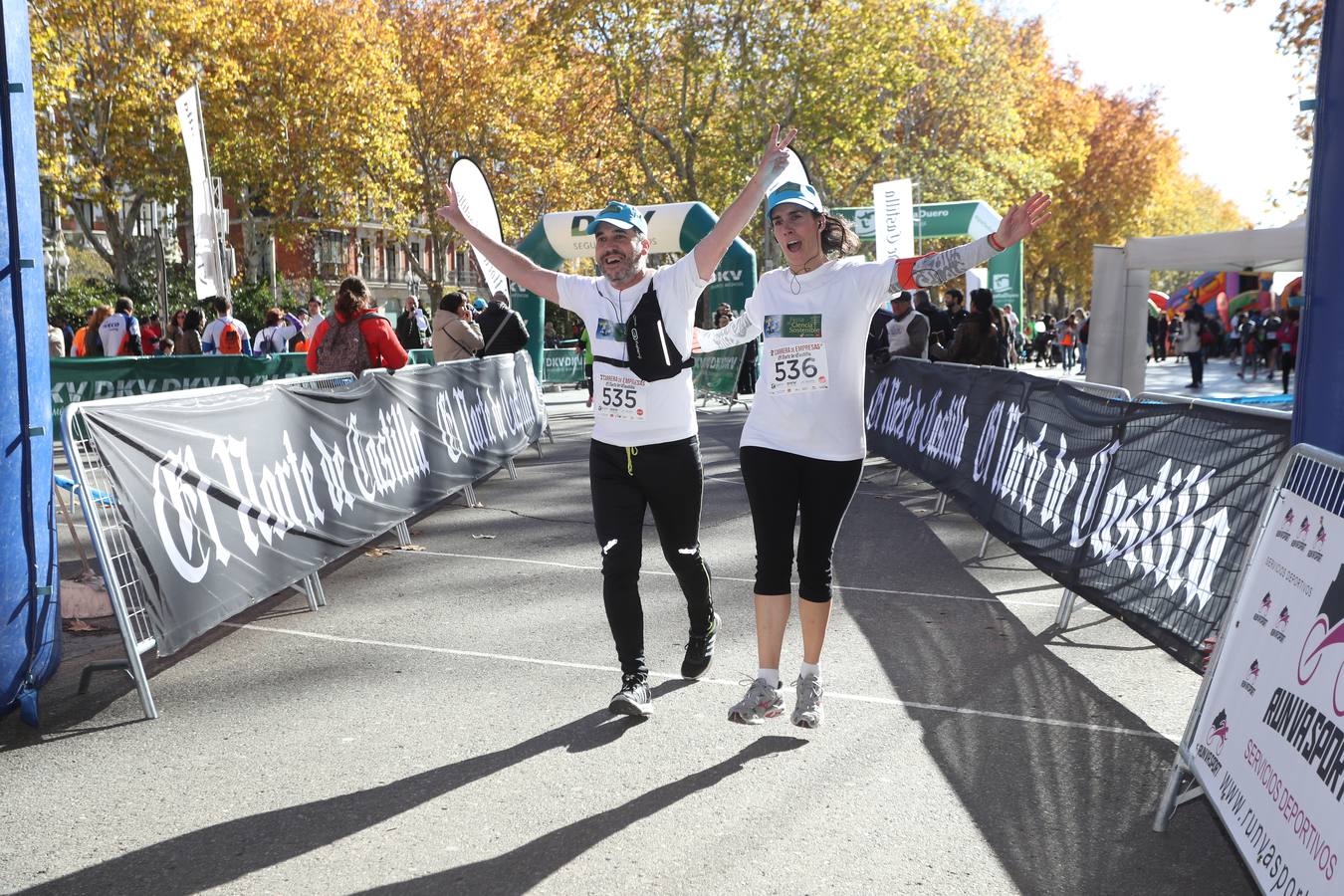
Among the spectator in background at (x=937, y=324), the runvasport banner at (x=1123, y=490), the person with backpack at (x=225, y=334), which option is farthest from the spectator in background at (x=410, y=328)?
the runvasport banner at (x=1123, y=490)

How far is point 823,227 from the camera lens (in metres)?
4.76

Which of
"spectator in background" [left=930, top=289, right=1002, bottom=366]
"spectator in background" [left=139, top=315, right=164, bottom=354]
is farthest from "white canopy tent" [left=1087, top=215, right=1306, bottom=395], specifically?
"spectator in background" [left=139, top=315, right=164, bottom=354]

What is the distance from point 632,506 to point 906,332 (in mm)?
9434

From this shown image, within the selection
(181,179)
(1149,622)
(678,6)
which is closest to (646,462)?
(1149,622)

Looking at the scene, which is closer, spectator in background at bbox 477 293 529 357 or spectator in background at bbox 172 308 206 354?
spectator in background at bbox 477 293 529 357

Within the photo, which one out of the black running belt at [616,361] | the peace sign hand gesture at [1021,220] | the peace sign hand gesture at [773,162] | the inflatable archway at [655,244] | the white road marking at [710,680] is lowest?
the white road marking at [710,680]

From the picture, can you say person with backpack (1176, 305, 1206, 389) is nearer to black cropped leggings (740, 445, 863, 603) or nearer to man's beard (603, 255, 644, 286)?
black cropped leggings (740, 445, 863, 603)

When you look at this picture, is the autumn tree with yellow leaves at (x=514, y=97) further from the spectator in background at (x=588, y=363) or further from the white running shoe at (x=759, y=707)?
the white running shoe at (x=759, y=707)

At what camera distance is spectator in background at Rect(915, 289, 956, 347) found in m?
15.8

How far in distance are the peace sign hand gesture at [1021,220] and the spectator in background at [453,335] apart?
866cm

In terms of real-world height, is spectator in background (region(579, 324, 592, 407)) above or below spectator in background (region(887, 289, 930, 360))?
below

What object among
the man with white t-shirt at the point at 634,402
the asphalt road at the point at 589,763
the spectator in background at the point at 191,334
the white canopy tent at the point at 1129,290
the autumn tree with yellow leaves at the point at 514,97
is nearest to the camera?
the asphalt road at the point at 589,763

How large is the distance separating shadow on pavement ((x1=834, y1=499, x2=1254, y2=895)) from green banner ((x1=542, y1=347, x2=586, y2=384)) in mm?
25909

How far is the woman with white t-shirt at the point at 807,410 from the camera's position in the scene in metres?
4.63
